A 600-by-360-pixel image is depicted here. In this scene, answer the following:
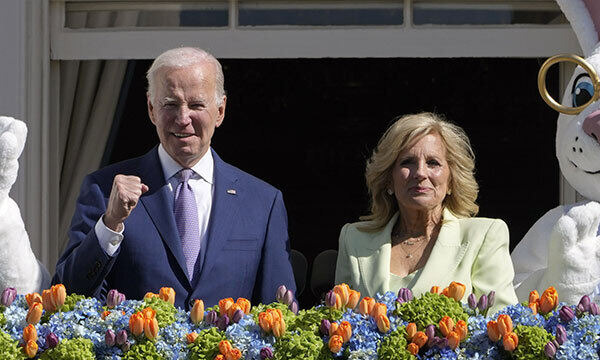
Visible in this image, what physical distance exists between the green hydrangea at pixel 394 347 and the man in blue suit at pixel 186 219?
2.07ft

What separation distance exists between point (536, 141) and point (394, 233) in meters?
3.29

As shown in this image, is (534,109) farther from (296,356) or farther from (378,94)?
(296,356)

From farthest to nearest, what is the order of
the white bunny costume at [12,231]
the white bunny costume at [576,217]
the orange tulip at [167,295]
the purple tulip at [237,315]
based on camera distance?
the white bunny costume at [576,217] → the white bunny costume at [12,231] → the orange tulip at [167,295] → the purple tulip at [237,315]

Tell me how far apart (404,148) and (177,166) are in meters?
0.68

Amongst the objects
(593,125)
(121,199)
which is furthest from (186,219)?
(593,125)

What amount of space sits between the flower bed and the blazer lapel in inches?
14.4

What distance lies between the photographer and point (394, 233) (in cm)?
399

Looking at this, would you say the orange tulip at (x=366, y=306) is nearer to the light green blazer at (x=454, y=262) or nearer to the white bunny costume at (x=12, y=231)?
the light green blazer at (x=454, y=262)

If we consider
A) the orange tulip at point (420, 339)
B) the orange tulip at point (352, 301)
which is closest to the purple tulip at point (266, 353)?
the orange tulip at point (352, 301)

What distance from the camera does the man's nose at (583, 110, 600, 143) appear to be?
4.07m

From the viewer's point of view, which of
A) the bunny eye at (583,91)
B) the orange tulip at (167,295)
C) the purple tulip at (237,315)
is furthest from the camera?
the bunny eye at (583,91)

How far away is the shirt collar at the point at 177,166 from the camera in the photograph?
151 inches

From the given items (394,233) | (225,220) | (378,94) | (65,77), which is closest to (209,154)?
(225,220)

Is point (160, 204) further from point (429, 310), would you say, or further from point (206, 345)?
point (429, 310)
